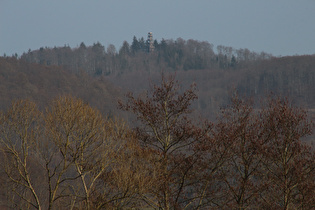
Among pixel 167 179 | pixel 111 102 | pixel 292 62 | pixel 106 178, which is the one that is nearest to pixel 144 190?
pixel 167 179

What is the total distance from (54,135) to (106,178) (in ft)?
9.08

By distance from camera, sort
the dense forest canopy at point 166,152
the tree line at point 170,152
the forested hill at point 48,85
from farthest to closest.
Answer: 1. the forested hill at point 48,85
2. the tree line at point 170,152
3. the dense forest canopy at point 166,152

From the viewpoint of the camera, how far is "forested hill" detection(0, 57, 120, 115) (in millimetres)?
139000

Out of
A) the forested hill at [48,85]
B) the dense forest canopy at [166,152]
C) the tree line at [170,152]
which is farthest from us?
the forested hill at [48,85]

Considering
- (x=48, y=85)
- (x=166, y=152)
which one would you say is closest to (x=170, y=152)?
(x=166, y=152)

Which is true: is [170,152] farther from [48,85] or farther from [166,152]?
[48,85]

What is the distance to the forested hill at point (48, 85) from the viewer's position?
456 ft

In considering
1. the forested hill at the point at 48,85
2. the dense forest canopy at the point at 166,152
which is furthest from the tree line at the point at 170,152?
the forested hill at the point at 48,85

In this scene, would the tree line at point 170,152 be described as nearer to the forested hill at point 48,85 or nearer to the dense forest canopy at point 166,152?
the dense forest canopy at point 166,152

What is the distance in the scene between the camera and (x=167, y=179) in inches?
701

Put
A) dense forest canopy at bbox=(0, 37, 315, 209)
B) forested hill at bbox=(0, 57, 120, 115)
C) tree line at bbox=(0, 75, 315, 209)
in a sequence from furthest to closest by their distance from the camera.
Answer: forested hill at bbox=(0, 57, 120, 115) < tree line at bbox=(0, 75, 315, 209) < dense forest canopy at bbox=(0, 37, 315, 209)

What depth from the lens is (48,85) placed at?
155125mm

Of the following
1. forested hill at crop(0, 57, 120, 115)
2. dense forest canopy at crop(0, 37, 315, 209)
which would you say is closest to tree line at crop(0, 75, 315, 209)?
dense forest canopy at crop(0, 37, 315, 209)

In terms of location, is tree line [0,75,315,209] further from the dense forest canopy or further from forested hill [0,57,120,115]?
forested hill [0,57,120,115]
